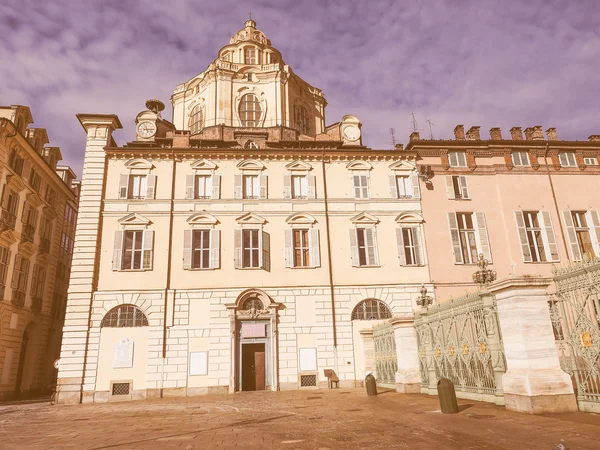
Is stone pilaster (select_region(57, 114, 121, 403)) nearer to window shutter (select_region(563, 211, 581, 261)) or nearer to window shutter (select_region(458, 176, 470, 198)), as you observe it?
window shutter (select_region(458, 176, 470, 198))

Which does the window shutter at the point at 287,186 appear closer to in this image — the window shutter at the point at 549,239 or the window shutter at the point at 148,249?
the window shutter at the point at 148,249

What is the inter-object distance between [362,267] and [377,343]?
431cm

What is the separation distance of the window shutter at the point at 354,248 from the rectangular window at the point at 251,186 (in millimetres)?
5670

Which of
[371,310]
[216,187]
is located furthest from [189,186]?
[371,310]

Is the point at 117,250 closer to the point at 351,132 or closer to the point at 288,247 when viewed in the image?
the point at 288,247

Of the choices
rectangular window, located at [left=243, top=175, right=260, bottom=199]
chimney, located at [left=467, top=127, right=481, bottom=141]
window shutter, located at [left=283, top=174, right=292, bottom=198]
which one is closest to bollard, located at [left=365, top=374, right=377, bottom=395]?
window shutter, located at [left=283, top=174, right=292, bottom=198]

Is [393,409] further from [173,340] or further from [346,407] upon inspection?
[173,340]

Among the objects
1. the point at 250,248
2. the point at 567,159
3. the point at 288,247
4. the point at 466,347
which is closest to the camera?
the point at 466,347

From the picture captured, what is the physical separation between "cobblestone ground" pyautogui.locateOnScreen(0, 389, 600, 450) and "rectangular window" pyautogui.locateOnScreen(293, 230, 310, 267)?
382 inches

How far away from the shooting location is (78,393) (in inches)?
766

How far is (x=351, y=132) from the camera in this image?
27.8m

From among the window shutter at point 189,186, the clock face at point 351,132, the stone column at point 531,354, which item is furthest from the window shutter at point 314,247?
the stone column at point 531,354

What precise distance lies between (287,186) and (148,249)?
8.20 meters

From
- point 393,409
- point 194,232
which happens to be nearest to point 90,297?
point 194,232
